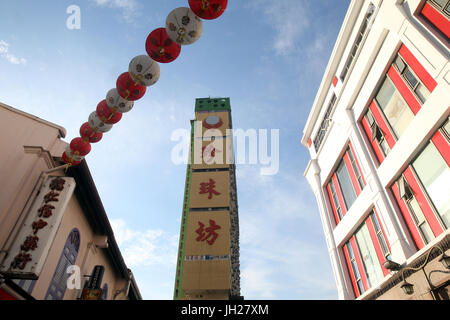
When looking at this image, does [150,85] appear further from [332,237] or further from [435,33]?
[332,237]

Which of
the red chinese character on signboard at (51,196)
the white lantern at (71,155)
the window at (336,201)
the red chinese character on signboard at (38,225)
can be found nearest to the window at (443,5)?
the window at (336,201)

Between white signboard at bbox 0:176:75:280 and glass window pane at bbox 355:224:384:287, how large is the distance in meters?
10.8

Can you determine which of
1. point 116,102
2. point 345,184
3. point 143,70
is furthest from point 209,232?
point 143,70

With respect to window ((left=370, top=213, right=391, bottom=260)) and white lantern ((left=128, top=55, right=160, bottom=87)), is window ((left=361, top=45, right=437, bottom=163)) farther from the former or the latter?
white lantern ((left=128, top=55, right=160, bottom=87))

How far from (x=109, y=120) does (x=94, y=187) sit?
3630mm

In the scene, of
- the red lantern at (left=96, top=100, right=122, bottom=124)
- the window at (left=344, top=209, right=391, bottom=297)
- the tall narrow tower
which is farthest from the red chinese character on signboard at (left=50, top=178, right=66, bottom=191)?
the tall narrow tower

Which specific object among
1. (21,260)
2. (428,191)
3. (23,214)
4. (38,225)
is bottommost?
(21,260)

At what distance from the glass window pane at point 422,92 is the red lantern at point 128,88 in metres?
8.00

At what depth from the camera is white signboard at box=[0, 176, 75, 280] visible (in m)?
6.44

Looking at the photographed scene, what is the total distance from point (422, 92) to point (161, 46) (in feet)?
25.0

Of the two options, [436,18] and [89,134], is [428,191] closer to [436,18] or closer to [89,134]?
[436,18]

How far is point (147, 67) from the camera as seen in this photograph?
249 inches
